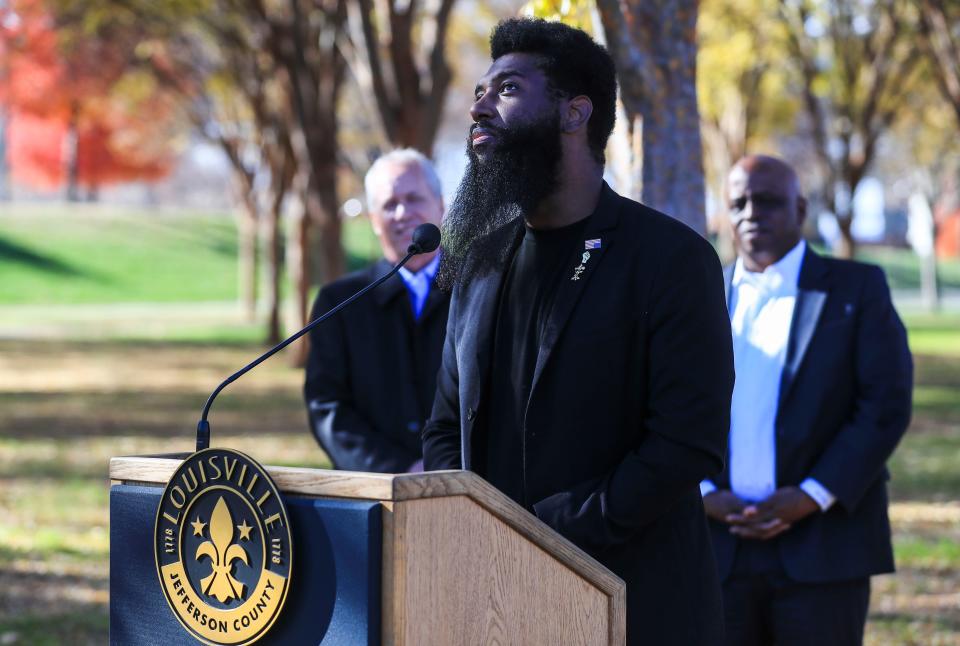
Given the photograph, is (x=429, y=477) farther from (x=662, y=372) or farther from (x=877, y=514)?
(x=877, y=514)

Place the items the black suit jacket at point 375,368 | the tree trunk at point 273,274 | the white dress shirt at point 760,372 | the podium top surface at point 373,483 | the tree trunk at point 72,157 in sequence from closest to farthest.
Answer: the podium top surface at point 373,483
the white dress shirt at point 760,372
the black suit jacket at point 375,368
the tree trunk at point 273,274
the tree trunk at point 72,157

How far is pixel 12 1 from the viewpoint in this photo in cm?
2372

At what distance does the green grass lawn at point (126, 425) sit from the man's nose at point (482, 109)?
4.75m

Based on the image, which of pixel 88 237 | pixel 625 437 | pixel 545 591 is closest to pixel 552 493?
pixel 625 437

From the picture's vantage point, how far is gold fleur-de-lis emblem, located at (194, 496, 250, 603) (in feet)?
8.84

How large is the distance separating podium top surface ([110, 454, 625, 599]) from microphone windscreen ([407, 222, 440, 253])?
719mm

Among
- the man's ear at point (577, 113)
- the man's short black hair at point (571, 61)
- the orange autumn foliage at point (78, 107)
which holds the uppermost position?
the orange autumn foliage at point (78, 107)

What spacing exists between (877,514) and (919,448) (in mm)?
10603

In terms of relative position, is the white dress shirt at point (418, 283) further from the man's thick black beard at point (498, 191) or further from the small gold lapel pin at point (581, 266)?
the small gold lapel pin at point (581, 266)

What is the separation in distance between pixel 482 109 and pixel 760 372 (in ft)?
6.22

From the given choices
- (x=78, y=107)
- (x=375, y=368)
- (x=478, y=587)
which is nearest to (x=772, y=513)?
(x=375, y=368)

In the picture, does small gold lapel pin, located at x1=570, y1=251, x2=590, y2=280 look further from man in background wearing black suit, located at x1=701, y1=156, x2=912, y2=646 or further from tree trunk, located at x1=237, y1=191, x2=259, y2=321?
tree trunk, located at x1=237, y1=191, x2=259, y2=321

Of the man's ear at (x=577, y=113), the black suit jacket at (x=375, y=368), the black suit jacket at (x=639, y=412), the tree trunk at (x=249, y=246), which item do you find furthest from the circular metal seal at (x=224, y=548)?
the tree trunk at (x=249, y=246)

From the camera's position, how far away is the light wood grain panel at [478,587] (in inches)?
100.0
